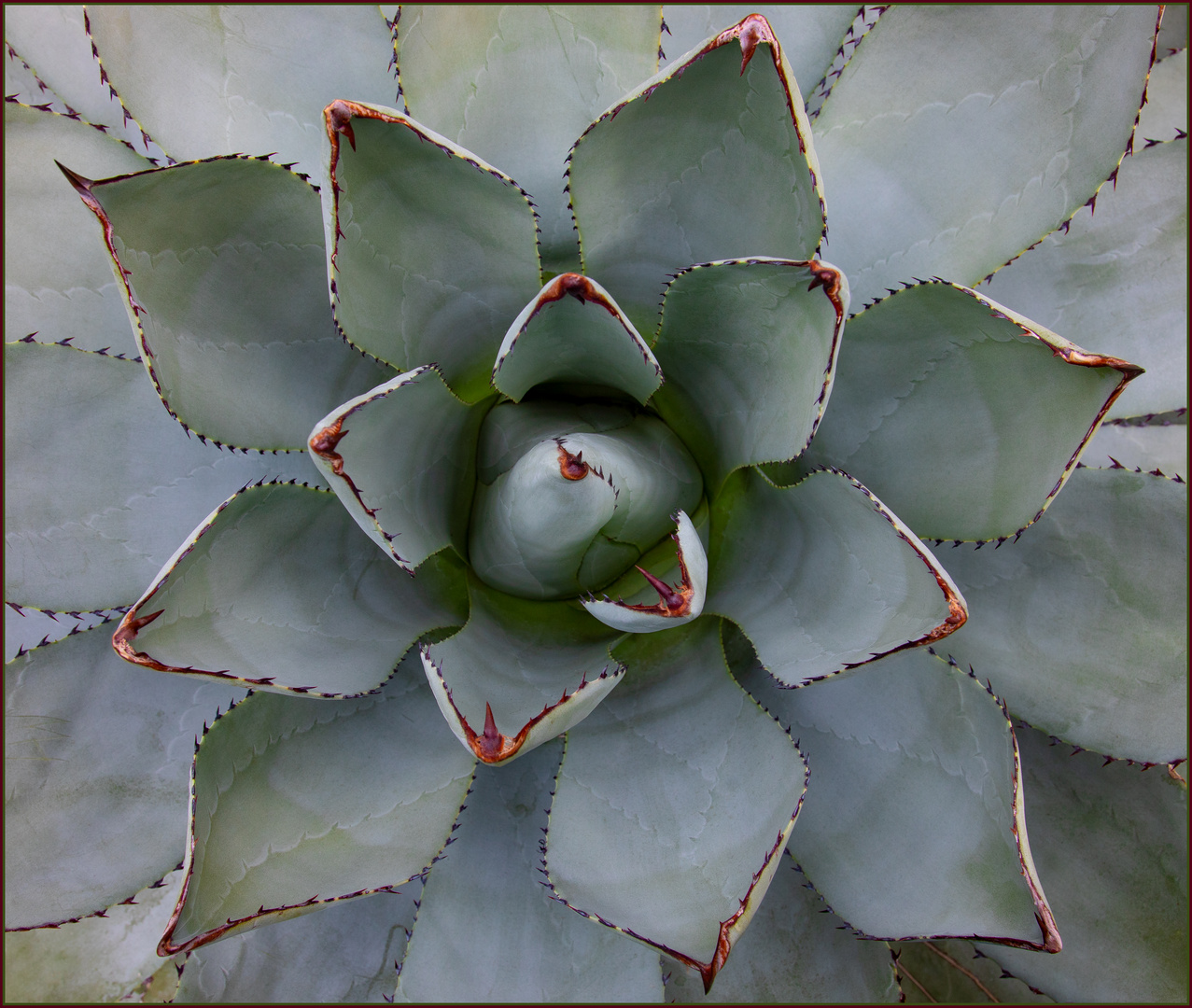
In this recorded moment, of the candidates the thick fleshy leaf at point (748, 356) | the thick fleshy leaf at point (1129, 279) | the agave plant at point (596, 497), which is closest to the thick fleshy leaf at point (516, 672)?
the agave plant at point (596, 497)

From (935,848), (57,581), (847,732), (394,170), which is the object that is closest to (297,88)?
(394,170)

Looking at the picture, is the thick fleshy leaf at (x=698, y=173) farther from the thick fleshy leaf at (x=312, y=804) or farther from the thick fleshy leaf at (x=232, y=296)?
the thick fleshy leaf at (x=312, y=804)

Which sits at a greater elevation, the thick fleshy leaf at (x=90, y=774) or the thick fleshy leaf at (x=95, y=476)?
the thick fleshy leaf at (x=95, y=476)

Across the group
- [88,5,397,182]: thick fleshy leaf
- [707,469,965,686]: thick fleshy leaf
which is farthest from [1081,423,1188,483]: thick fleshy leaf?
[88,5,397,182]: thick fleshy leaf

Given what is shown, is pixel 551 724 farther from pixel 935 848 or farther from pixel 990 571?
pixel 990 571

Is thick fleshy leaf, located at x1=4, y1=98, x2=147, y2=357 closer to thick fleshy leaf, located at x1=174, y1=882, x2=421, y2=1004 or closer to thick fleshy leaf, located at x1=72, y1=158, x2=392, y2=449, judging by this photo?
thick fleshy leaf, located at x1=72, y1=158, x2=392, y2=449

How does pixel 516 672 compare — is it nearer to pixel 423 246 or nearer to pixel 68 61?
pixel 423 246
